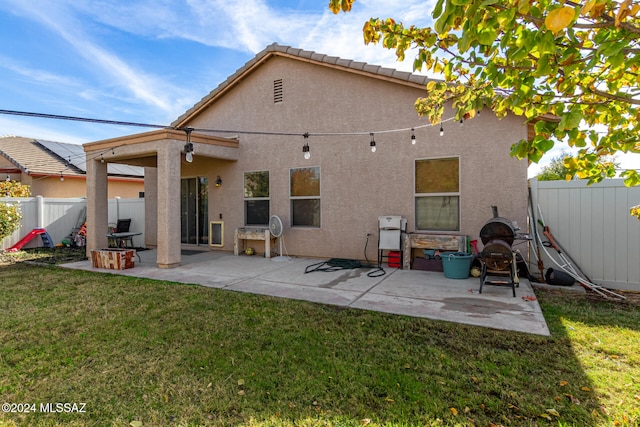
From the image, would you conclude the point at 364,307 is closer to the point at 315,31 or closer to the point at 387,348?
the point at 387,348

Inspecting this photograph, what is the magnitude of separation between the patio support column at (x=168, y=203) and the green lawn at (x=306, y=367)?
2.76 meters

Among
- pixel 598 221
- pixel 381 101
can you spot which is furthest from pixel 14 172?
pixel 598 221

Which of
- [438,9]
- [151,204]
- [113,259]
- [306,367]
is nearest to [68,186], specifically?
[151,204]

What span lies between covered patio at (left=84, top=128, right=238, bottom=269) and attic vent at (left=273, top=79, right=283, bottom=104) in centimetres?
164

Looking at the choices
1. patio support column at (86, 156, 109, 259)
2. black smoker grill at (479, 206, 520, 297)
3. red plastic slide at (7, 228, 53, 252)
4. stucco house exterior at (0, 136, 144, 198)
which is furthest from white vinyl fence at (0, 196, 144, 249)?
black smoker grill at (479, 206, 520, 297)

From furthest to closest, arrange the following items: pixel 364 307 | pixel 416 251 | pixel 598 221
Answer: pixel 416 251 → pixel 598 221 → pixel 364 307

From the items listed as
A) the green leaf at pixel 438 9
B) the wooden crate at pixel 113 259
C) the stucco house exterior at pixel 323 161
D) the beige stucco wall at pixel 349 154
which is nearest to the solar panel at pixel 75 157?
the stucco house exterior at pixel 323 161

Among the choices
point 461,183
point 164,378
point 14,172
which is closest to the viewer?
point 164,378

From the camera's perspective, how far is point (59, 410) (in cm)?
234

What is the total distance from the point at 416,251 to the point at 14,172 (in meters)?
17.5

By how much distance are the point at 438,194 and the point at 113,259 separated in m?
7.12

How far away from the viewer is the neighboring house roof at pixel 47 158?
47.1ft

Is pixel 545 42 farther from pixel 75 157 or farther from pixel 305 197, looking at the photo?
pixel 75 157

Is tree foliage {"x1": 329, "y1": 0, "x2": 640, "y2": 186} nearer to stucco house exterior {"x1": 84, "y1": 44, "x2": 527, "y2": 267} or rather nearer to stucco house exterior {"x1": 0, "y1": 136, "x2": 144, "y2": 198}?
stucco house exterior {"x1": 84, "y1": 44, "x2": 527, "y2": 267}
